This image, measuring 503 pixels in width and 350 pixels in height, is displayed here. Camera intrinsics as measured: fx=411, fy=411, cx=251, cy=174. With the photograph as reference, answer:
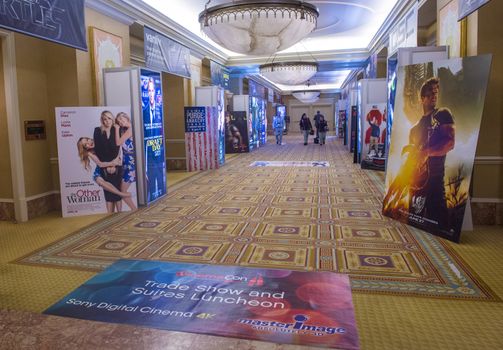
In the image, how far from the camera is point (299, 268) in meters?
3.51

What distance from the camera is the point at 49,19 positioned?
4.55 m

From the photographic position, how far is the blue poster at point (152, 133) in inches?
238

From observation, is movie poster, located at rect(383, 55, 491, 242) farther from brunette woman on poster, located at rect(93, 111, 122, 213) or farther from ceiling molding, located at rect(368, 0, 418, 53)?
brunette woman on poster, located at rect(93, 111, 122, 213)

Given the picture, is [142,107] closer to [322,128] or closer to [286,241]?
[286,241]

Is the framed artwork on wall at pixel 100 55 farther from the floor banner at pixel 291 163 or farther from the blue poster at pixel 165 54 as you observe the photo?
the floor banner at pixel 291 163

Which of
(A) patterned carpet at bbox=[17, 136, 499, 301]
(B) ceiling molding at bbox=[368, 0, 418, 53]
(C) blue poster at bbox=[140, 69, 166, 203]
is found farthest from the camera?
(B) ceiling molding at bbox=[368, 0, 418, 53]

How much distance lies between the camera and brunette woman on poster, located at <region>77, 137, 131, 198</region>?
5422 mm

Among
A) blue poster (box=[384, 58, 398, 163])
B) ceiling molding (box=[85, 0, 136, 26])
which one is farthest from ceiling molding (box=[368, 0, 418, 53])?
ceiling molding (box=[85, 0, 136, 26])

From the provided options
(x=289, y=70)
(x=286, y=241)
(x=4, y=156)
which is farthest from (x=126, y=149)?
(x=289, y=70)

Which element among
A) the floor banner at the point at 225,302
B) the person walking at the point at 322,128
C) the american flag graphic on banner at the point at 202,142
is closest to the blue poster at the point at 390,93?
the floor banner at the point at 225,302

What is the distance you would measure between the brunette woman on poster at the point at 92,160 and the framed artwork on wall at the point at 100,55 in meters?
1.02

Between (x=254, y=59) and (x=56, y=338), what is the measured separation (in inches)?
503

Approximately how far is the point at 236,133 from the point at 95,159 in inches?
365

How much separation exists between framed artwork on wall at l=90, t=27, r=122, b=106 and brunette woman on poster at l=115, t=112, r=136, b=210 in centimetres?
85
